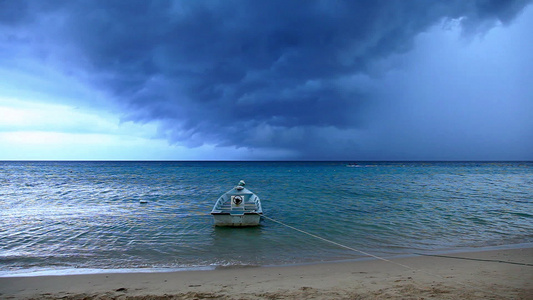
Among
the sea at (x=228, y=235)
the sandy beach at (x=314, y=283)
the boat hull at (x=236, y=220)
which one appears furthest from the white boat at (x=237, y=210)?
the sandy beach at (x=314, y=283)

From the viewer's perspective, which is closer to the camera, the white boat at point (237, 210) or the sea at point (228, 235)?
the sea at point (228, 235)

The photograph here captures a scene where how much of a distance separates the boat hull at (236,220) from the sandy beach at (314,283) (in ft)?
18.3

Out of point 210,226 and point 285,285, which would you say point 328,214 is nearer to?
point 210,226

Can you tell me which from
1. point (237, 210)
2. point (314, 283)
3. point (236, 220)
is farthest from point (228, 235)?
point (314, 283)

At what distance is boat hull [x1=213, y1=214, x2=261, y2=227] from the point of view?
14.0m

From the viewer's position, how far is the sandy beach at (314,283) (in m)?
6.29

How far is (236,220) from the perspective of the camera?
14.1 meters

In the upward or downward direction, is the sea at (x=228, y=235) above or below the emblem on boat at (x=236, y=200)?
below

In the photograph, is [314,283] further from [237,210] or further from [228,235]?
[237,210]

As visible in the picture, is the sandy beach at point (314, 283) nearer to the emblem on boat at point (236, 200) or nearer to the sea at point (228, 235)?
the sea at point (228, 235)

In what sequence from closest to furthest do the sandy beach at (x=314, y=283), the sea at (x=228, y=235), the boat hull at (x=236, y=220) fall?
the sandy beach at (x=314, y=283) → the sea at (x=228, y=235) → the boat hull at (x=236, y=220)

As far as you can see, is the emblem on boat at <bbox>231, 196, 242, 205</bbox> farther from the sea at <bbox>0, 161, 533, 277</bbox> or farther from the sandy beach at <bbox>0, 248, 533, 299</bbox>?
the sandy beach at <bbox>0, 248, 533, 299</bbox>

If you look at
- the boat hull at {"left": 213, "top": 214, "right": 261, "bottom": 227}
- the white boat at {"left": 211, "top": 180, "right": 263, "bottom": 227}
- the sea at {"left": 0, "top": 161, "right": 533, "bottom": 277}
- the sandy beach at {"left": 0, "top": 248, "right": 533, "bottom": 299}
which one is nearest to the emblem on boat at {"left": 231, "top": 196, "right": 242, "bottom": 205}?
the white boat at {"left": 211, "top": 180, "right": 263, "bottom": 227}

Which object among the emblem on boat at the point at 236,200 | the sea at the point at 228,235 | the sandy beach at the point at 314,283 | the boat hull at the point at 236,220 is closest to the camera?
the sandy beach at the point at 314,283
